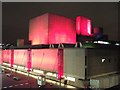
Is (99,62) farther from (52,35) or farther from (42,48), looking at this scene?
(52,35)

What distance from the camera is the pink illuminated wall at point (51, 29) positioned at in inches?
829

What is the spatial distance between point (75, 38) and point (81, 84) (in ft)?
53.4

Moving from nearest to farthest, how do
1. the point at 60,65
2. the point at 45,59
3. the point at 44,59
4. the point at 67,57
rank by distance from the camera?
the point at 60,65 < the point at 67,57 < the point at 45,59 < the point at 44,59

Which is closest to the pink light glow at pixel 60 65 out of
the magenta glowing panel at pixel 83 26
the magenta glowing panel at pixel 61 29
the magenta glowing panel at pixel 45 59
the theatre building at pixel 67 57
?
the theatre building at pixel 67 57

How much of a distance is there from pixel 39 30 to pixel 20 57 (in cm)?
474

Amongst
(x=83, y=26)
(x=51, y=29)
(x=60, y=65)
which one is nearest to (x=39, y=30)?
(x=51, y=29)

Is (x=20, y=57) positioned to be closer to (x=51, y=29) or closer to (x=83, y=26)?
(x=51, y=29)

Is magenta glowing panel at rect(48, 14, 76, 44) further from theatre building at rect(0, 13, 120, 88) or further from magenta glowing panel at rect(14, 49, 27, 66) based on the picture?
magenta glowing panel at rect(14, 49, 27, 66)

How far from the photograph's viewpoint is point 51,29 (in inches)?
835

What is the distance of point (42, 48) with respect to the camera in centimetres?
1730

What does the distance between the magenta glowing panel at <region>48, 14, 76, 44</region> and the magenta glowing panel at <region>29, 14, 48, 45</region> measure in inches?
28.7

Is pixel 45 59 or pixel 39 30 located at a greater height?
pixel 39 30

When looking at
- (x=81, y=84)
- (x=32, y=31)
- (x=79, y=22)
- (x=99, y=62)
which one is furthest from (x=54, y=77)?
(x=79, y=22)

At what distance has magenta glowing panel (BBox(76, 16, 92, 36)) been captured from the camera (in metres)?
27.9
